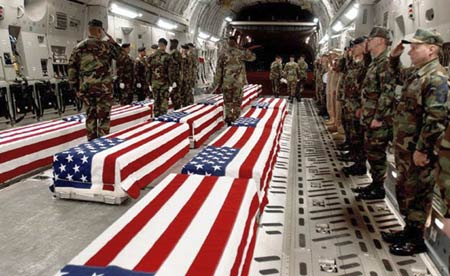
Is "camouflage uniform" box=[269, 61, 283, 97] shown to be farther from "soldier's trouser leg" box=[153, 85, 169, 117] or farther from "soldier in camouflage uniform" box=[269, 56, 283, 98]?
"soldier's trouser leg" box=[153, 85, 169, 117]

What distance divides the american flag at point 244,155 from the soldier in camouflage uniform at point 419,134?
116 cm

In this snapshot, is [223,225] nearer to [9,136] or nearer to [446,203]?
[446,203]

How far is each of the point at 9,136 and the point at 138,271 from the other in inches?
Answer: 156

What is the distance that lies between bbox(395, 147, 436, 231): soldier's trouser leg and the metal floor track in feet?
0.99

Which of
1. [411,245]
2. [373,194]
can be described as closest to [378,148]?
[373,194]

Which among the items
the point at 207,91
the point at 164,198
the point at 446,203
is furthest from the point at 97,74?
the point at 207,91

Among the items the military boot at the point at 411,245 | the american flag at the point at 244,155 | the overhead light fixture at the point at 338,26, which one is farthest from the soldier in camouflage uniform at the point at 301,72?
the military boot at the point at 411,245

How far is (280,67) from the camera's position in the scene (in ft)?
48.8

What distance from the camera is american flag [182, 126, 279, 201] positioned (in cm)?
346

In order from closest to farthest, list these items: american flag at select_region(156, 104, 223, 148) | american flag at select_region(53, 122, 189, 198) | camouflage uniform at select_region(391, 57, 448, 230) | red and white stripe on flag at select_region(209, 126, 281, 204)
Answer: camouflage uniform at select_region(391, 57, 448, 230) → red and white stripe on flag at select_region(209, 126, 281, 204) → american flag at select_region(53, 122, 189, 198) → american flag at select_region(156, 104, 223, 148)

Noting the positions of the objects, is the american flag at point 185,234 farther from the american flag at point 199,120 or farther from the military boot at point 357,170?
the american flag at point 199,120

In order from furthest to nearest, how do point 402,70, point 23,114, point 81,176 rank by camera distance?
1. point 23,114
2. point 402,70
3. point 81,176

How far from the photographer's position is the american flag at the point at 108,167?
377 cm

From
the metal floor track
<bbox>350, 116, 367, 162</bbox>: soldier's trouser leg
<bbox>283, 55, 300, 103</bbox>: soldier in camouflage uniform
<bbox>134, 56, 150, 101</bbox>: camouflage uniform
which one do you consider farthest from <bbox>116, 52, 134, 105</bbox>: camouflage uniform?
<bbox>350, 116, 367, 162</bbox>: soldier's trouser leg
